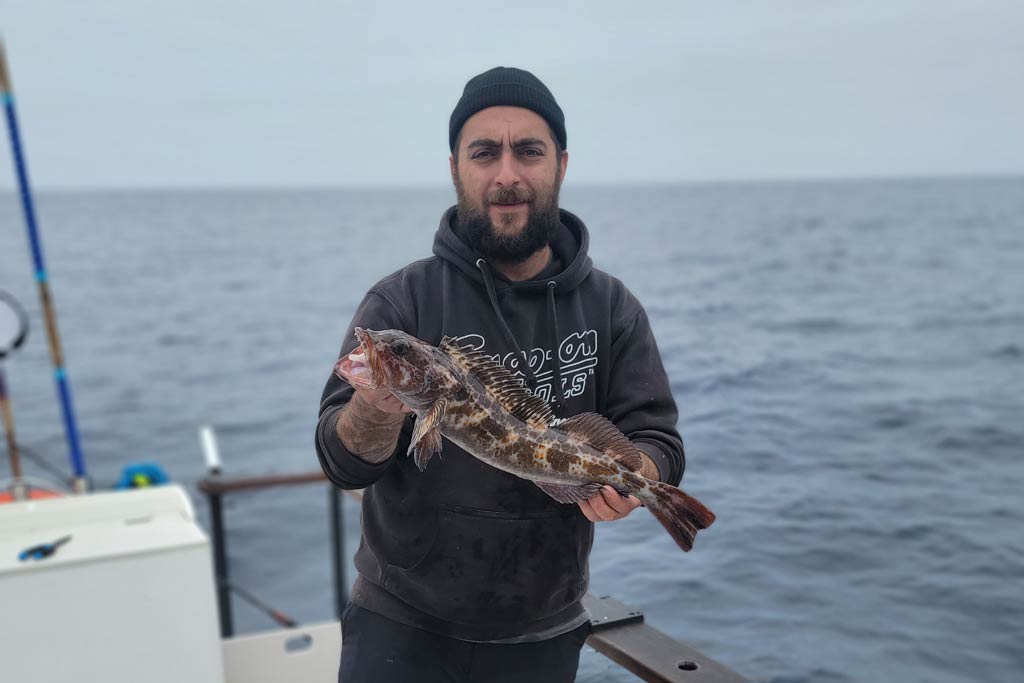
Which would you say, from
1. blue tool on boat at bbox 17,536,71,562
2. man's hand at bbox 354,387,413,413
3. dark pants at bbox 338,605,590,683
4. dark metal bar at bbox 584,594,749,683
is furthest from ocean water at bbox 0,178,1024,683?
blue tool on boat at bbox 17,536,71,562

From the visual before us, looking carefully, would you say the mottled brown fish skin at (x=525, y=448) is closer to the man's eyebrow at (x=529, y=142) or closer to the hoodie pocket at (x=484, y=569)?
the hoodie pocket at (x=484, y=569)

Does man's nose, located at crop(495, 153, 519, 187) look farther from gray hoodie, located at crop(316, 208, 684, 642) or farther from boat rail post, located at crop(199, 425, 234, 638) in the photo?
boat rail post, located at crop(199, 425, 234, 638)

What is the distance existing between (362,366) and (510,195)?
Answer: 947 millimetres

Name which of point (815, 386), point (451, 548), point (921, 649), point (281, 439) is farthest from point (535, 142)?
point (281, 439)

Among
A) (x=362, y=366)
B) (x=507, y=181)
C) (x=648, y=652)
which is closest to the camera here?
(x=362, y=366)

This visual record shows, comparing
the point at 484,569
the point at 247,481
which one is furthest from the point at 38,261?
the point at 484,569

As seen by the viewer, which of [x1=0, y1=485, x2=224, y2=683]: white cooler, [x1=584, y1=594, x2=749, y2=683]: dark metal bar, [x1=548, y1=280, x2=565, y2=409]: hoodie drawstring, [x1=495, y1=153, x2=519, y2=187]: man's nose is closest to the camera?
[x1=495, y1=153, x2=519, y2=187]: man's nose

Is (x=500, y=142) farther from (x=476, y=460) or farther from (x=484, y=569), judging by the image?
(x=484, y=569)

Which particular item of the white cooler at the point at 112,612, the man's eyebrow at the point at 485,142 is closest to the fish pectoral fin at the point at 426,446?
the man's eyebrow at the point at 485,142

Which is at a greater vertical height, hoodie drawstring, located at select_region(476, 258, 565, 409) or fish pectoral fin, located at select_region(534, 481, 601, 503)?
hoodie drawstring, located at select_region(476, 258, 565, 409)

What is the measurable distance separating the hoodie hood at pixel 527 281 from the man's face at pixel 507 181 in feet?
0.21

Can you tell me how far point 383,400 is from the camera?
2.73 meters

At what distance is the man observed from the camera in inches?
126

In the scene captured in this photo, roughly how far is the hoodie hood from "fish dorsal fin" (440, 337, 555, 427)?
43 cm
